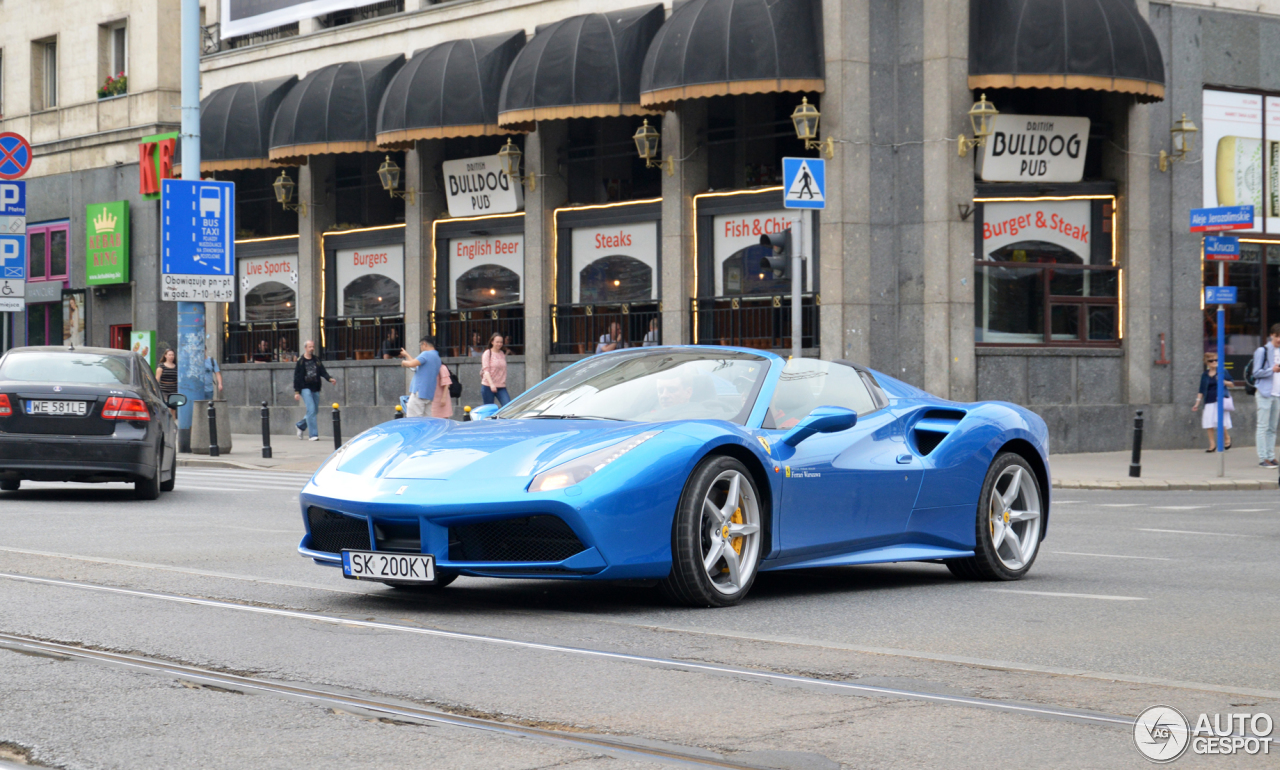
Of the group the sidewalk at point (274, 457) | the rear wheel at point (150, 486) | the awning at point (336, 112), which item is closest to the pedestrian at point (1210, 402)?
the sidewalk at point (274, 457)

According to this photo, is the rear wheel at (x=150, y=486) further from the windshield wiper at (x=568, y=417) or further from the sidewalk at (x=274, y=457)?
the windshield wiper at (x=568, y=417)

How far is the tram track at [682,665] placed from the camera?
5.21 metres

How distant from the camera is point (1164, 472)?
21.0 meters

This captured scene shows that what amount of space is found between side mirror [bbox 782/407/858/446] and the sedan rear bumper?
8629 millimetres

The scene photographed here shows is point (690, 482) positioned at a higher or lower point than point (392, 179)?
lower

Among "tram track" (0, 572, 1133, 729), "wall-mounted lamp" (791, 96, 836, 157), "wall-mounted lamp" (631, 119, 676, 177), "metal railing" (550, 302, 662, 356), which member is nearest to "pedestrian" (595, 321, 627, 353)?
"metal railing" (550, 302, 662, 356)

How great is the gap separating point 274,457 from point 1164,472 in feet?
41.9

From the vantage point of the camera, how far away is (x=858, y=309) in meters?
24.0

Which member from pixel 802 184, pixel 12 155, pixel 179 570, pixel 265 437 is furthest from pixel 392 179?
pixel 179 570

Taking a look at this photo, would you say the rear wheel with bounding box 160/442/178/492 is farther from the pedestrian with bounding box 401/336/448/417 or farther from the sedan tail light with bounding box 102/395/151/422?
the pedestrian with bounding box 401/336/448/417

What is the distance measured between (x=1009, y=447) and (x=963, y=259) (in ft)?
49.2

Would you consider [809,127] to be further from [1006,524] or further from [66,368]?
[1006,524]

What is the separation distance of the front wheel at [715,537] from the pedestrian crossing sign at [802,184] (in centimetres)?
1027

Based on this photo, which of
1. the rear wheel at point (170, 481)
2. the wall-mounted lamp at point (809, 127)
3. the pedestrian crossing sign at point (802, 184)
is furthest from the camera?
the wall-mounted lamp at point (809, 127)
